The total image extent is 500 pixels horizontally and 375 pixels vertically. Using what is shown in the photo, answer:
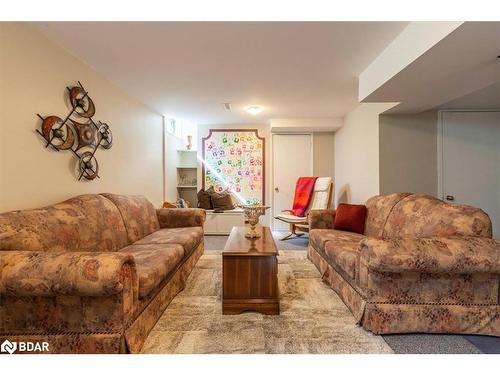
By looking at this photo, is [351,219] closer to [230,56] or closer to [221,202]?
[230,56]

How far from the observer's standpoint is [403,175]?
3.33 m

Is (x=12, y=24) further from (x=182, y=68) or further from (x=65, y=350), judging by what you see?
(x=65, y=350)

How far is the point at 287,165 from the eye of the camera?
206 inches

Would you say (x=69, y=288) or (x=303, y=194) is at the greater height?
(x=303, y=194)

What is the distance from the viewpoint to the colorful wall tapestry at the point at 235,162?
5281 millimetres

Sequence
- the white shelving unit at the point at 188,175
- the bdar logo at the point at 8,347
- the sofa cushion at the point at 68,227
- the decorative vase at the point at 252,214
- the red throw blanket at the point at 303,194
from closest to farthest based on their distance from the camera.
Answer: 1. the bdar logo at the point at 8,347
2. the sofa cushion at the point at 68,227
3. the decorative vase at the point at 252,214
4. the red throw blanket at the point at 303,194
5. the white shelving unit at the point at 188,175

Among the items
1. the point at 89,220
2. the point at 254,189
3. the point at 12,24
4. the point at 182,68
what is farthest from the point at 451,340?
the point at 254,189

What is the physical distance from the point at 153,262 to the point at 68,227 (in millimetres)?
628

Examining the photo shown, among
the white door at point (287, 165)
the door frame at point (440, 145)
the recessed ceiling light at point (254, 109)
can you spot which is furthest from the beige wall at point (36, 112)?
the door frame at point (440, 145)

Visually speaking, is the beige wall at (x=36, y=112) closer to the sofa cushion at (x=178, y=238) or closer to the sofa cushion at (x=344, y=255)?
the sofa cushion at (x=178, y=238)

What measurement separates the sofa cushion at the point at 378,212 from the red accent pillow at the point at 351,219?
56 millimetres

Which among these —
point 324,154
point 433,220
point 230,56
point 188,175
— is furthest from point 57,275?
point 324,154

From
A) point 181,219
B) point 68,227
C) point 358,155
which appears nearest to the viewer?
point 68,227
